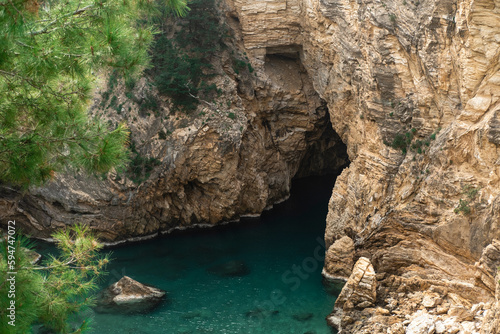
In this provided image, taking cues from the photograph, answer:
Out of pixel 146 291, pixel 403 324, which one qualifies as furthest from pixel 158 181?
pixel 403 324

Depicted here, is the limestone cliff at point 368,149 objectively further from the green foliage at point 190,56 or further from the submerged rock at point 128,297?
the submerged rock at point 128,297

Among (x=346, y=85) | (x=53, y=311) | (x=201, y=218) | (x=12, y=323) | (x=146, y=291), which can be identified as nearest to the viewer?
(x=12, y=323)

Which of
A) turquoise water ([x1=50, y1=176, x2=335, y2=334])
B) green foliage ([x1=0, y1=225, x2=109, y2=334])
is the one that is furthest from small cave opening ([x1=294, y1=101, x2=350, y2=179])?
green foliage ([x1=0, y1=225, x2=109, y2=334])

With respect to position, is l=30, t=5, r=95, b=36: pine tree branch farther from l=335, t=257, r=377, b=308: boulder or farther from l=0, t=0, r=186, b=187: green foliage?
l=335, t=257, r=377, b=308: boulder

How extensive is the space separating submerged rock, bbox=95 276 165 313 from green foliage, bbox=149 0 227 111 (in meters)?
10.4

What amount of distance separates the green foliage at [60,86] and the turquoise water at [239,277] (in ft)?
43.2

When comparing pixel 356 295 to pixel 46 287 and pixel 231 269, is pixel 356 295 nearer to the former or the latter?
pixel 231 269

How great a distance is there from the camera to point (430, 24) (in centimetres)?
1686

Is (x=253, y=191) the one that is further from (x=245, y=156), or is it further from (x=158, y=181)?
(x=158, y=181)

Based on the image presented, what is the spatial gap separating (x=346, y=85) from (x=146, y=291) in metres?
13.1

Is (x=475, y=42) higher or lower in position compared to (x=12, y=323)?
higher

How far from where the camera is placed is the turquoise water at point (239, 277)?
19156 millimetres

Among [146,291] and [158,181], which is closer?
[146,291]

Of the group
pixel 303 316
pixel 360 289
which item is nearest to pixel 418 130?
pixel 360 289
